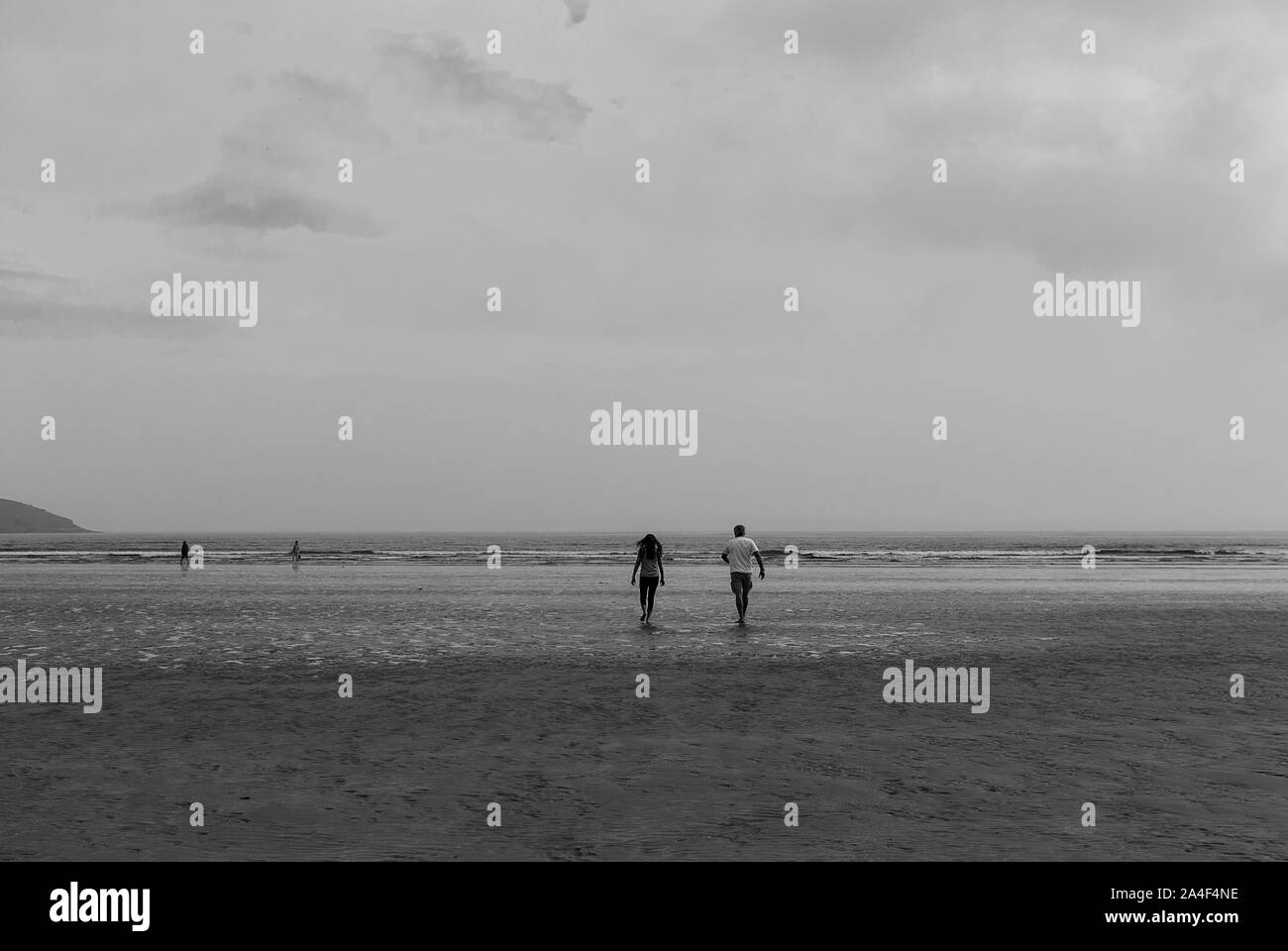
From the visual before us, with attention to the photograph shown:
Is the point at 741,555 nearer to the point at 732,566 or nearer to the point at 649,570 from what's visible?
the point at 732,566

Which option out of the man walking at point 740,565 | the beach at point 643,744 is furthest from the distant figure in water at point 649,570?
the man walking at point 740,565

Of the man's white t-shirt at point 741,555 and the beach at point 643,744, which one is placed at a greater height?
the man's white t-shirt at point 741,555

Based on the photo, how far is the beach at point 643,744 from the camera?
623cm

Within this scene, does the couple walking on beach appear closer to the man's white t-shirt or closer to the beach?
the man's white t-shirt

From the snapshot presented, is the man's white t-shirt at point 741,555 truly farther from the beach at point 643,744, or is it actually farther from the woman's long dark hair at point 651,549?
the woman's long dark hair at point 651,549

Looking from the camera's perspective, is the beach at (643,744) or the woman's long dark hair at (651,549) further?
the woman's long dark hair at (651,549)

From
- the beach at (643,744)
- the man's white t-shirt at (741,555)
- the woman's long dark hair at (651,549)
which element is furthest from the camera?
the woman's long dark hair at (651,549)
